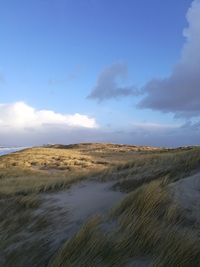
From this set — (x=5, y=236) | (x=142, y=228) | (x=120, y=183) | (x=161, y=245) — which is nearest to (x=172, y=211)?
(x=142, y=228)

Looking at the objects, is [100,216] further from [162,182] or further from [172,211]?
[162,182]

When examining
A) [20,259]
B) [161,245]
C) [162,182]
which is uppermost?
[162,182]

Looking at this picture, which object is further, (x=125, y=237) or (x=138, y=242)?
(x=125, y=237)

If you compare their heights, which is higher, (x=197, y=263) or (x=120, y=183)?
(x=120, y=183)

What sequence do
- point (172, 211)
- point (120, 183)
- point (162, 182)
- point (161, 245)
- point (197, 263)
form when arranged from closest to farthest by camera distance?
point (197, 263) < point (161, 245) < point (172, 211) < point (162, 182) < point (120, 183)

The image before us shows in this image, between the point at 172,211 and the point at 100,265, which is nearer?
the point at 100,265

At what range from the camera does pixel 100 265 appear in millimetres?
6285

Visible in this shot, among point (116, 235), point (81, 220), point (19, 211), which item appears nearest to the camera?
point (116, 235)

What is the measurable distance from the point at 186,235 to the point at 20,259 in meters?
2.99

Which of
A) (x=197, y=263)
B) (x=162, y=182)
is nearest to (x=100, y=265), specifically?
(x=197, y=263)

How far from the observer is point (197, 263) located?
19.6 ft

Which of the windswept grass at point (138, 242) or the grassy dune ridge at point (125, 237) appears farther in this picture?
the grassy dune ridge at point (125, 237)

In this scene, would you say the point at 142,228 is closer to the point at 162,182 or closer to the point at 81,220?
the point at 81,220

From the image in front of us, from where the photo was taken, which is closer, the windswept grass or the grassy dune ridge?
the windswept grass
